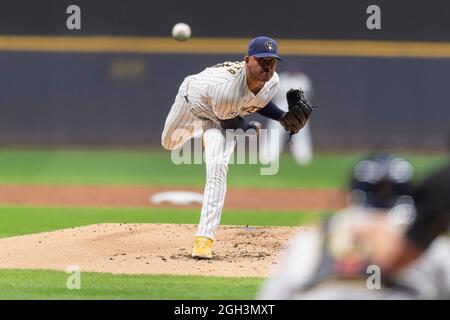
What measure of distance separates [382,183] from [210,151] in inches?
167

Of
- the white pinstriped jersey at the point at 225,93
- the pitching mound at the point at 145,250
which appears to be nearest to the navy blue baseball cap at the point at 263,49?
the white pinstriped jersey at the point at 225,93

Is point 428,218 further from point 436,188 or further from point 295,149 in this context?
point 295,149

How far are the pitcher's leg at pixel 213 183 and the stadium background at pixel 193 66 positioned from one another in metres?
12.1

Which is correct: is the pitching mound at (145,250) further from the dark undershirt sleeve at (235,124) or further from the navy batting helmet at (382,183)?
the navy batting helmet at (382,183)

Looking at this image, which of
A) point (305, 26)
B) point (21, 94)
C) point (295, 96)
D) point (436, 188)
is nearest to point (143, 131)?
point (21, 94)

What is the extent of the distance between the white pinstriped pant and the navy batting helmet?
4081 millimetres

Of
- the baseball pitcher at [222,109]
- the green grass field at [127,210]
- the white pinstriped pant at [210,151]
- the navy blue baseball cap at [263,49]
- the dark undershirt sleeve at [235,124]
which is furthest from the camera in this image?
the dark undershirt sleeve at [235,124]

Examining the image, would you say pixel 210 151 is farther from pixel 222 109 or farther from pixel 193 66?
pixel 193 66

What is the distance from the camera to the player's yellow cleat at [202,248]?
7000 mm

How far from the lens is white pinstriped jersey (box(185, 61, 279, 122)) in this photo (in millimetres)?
7012

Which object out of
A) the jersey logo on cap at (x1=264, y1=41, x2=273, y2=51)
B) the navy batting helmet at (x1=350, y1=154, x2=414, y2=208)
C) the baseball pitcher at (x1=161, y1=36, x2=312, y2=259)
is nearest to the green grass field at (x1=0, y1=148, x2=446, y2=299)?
the navy batting helmet at (x1=350, y1=154, x2=414, y2=208)

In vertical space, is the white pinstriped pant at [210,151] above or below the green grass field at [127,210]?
above

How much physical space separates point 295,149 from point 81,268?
12094mm

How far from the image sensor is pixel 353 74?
1975 centimetres
